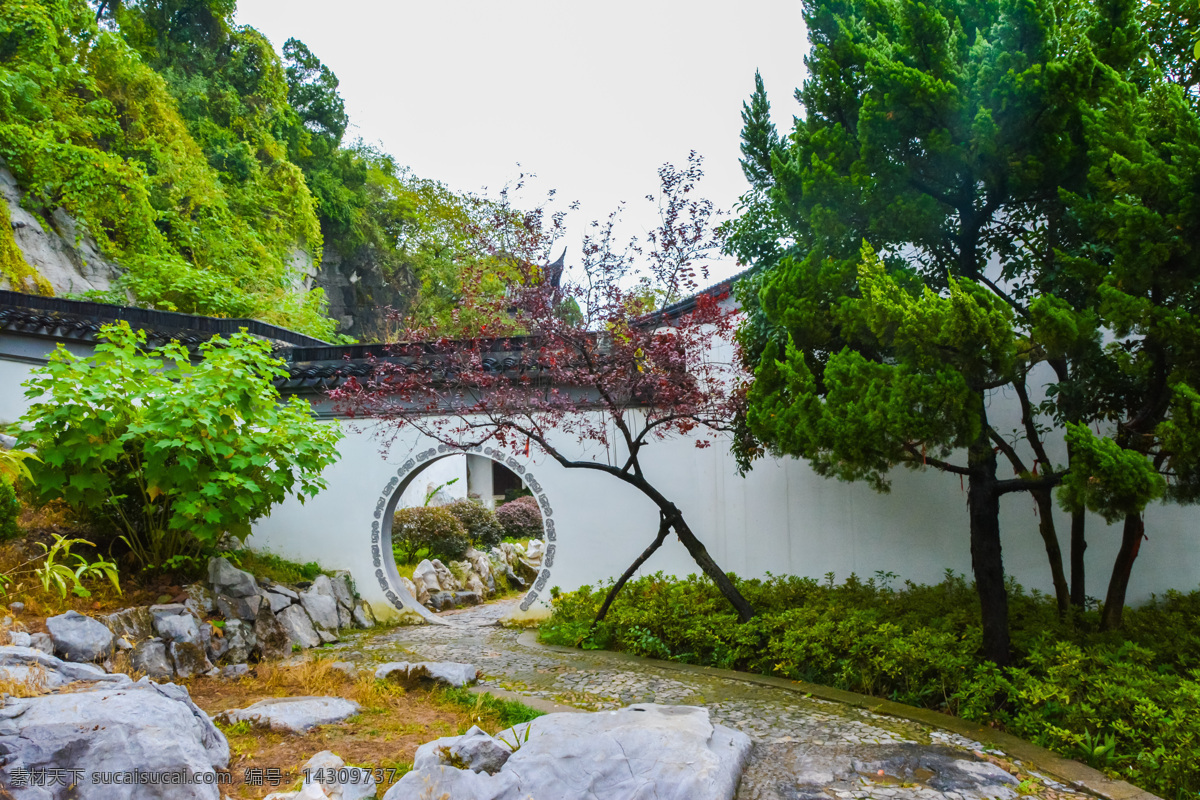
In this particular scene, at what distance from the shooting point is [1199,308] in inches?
150

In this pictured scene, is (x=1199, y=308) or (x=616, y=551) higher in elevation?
(x=1199, y=308)

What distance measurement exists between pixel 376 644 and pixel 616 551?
2438 millimetres

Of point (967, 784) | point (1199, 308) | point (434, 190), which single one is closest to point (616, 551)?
point (967, 784)

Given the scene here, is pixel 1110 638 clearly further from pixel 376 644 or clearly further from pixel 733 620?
pixel 376 644

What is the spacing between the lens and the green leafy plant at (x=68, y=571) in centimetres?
507

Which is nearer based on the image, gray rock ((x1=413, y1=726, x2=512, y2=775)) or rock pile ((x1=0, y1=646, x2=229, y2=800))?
rock pile ((x1=0, y1=646, x2=229, y2=800))

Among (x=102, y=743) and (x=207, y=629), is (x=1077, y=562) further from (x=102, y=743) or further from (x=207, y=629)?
(x=207, y=629)

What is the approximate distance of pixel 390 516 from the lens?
27.4ft

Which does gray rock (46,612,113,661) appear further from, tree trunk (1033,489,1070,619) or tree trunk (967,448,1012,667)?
tree trunk (1033,489,1070,619)

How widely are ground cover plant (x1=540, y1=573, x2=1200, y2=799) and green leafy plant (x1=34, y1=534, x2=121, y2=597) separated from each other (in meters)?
3.50

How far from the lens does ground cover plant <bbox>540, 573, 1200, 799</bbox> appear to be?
342cm

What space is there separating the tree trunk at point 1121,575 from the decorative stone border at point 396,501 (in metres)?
4.78

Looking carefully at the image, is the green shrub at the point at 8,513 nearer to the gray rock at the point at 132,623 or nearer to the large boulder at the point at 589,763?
the gray rock at the point at 132,623

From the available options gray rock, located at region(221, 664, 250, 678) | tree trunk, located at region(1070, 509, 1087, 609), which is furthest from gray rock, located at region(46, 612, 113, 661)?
tree trunk, located at region(1070, 509, 1087, 609)
